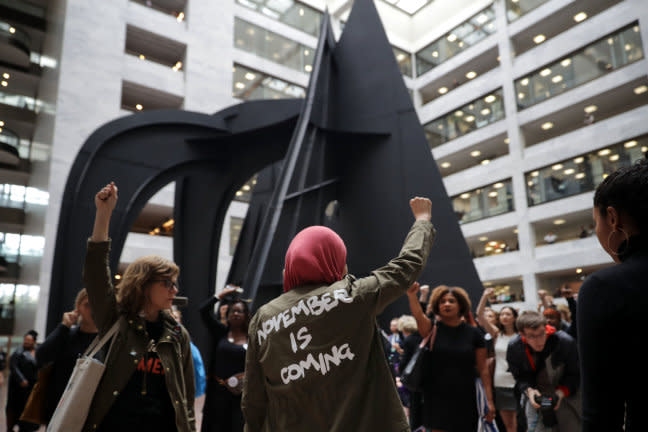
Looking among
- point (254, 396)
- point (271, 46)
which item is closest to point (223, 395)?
point (254, 396)

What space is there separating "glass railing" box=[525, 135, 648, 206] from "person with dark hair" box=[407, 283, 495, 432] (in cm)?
2302

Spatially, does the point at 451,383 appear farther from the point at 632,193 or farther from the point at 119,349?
the point at 632,193

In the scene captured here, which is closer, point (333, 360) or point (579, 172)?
point (333, 360)

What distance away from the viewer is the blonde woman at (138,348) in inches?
97.0

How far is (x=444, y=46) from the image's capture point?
36562mm

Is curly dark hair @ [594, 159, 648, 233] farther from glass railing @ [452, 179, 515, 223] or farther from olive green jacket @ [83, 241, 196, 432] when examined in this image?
glass railing @ [452, 179, 515, 223]

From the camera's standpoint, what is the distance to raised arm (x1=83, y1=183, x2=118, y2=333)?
2449mm

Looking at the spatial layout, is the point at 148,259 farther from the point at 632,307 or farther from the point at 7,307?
the point at 7,307

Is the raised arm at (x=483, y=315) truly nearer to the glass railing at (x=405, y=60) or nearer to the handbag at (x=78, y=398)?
the handbag at (x=78, y=398)

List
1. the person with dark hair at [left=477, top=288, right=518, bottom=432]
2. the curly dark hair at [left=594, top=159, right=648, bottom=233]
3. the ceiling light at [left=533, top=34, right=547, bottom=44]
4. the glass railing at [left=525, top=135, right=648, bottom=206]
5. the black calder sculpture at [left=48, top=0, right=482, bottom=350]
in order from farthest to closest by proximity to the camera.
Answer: the ceiling light at [left=533, top=34, right=547, bottom=44] < the glass railing at [left=525, top=135, right=648, bottom=206] < the black calder sculpture at [left=48, top=0, right=482, bottom=350] < the person with dark hair at [left=477, top=288, right=518, bottom=432] < the curly dark hair at [left=594, top=159, right=648, bottom=233]

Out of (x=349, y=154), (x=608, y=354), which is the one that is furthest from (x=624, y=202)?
(x=349, y=154)

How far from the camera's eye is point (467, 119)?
33750 millimetres

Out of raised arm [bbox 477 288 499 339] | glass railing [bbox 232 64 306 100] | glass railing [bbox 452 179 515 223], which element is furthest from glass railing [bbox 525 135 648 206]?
raised arm [bbox 477 288 499 339]

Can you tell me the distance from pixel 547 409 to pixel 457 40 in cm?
3511
